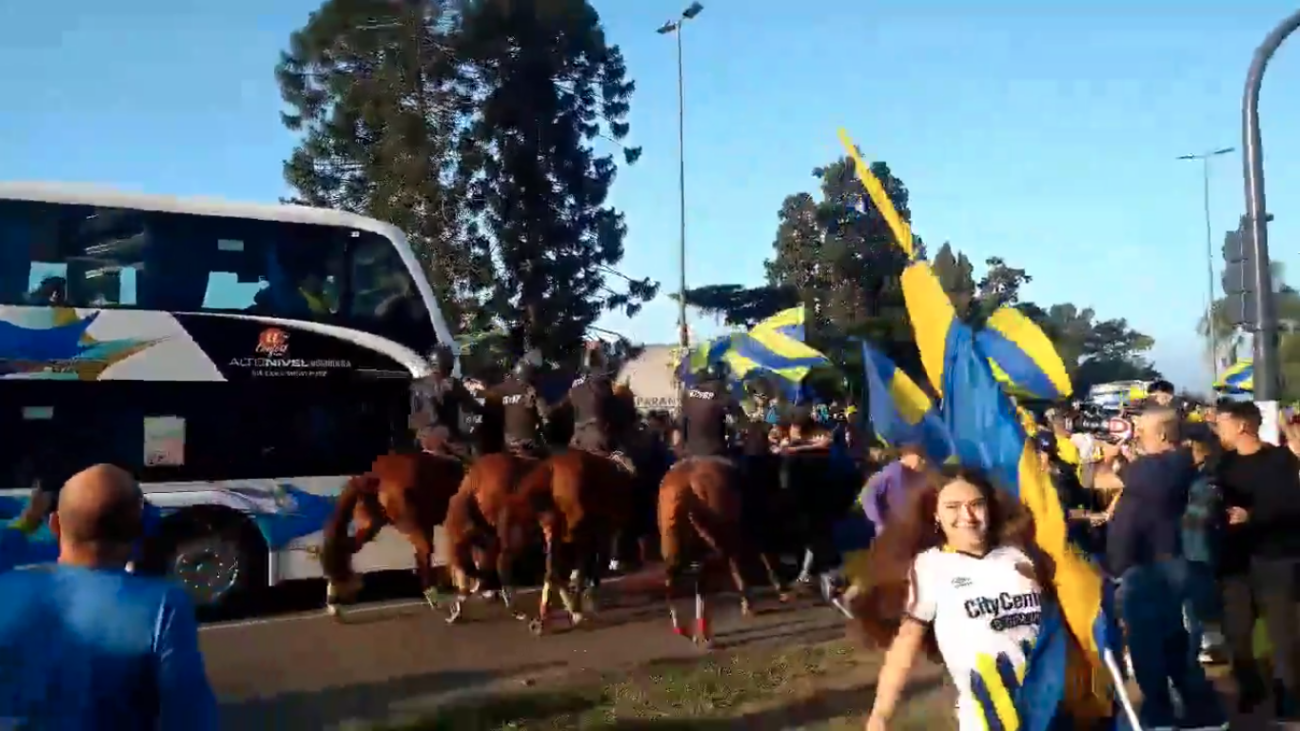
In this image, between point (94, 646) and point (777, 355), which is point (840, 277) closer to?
point (777, 355)

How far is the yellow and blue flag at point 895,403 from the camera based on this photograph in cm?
761

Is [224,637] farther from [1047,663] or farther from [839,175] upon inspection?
[839,175]

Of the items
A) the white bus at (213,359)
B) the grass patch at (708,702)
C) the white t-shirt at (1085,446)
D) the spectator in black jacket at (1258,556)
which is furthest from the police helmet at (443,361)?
the white t-shirt at (1085,446)

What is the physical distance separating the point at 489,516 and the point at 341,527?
4.93ft

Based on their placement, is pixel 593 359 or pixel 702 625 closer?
pixel 702 625

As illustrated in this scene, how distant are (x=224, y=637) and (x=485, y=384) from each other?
304 centimetres

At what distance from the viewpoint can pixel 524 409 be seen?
33.7 feet

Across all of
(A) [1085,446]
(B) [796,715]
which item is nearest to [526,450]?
(B) [796,715]

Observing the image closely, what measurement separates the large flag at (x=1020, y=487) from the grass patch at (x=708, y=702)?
6.71ft

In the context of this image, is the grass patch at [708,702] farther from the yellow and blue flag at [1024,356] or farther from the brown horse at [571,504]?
the yellow and blue flag at [1024,356]

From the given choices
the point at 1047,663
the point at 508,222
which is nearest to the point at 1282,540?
the point at 1047,663

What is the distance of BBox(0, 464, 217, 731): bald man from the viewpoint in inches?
111

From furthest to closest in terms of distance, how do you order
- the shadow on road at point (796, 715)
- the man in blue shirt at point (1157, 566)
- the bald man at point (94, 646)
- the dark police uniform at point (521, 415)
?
the dark police uniform at point (521, 415) < the shadow on road at point (796, 715) < the man in blue shirt at point (1157, 566) < the bald man at point (94, 646)

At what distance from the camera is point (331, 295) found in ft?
36.7
